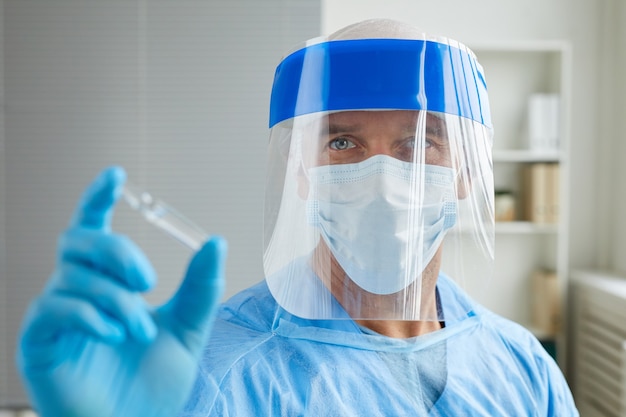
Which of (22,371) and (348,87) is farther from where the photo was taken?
(348,87)

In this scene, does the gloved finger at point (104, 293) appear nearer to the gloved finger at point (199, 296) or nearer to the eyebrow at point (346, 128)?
the gloved finger at point (199, 296)

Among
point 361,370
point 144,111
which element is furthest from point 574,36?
point 361,370

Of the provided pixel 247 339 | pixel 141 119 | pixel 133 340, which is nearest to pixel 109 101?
pixel 141 119

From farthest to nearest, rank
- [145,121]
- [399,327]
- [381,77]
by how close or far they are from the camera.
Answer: [145,121], [399,327], [381,77]

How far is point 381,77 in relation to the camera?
2.90 ft

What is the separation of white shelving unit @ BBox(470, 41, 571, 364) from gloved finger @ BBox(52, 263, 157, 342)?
2.44 meters

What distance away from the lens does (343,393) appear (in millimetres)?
917

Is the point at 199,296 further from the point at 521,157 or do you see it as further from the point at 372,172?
the point at 521,157

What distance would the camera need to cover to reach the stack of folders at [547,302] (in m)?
2.77

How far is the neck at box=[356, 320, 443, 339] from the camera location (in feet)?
3.29

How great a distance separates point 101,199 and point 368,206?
0.45 m

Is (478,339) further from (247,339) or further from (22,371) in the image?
(22,371)

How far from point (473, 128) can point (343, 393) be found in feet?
1.48

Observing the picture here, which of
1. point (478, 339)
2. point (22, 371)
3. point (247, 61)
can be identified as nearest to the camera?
point (22, 371)
